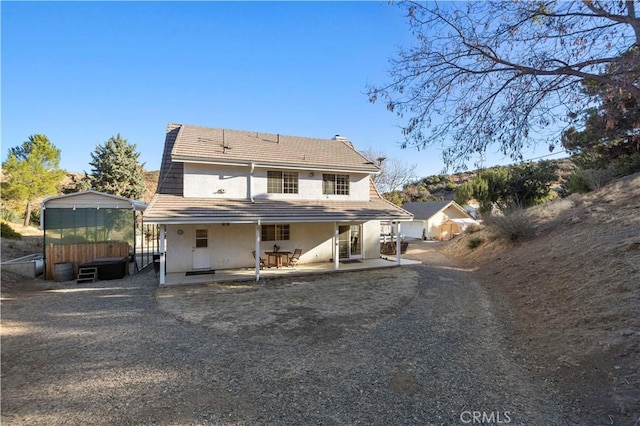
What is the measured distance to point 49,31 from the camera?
9.72 m

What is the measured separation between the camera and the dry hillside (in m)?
4.27

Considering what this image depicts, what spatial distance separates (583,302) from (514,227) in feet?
33.4

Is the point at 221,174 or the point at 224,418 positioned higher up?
the point at 221,174

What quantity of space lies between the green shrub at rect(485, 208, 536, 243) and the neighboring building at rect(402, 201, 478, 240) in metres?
18.9

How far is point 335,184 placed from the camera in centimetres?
1605

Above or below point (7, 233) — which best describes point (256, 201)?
above

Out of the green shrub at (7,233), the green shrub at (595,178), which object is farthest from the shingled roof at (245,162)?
the green shrub at (595,178)

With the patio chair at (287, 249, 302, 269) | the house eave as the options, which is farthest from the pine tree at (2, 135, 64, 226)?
the patio chair at (287, 249, 302, 269)

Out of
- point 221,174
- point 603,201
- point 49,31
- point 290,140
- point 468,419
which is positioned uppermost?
point 49,31

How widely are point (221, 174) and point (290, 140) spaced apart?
220 inches

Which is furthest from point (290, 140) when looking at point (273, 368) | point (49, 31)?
point (273, 368)

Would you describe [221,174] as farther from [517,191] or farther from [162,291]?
[517,191]

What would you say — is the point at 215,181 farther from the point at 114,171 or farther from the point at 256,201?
the point at 114,171

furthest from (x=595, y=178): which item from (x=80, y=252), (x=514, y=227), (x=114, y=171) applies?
(x=114, y=171)
